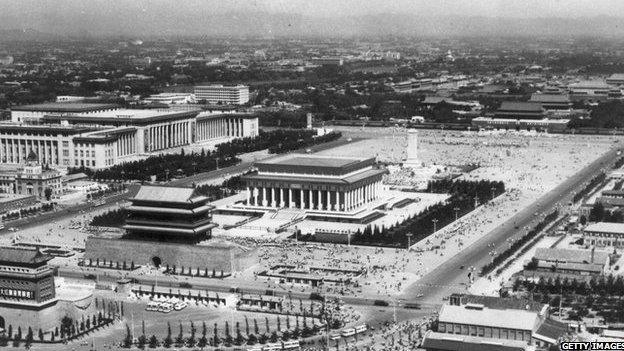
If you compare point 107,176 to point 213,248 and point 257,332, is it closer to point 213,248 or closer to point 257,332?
point 213,248

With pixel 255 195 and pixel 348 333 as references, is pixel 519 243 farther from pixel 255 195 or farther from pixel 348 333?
pixel 348 333

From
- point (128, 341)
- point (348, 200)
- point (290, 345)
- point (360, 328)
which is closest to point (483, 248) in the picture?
point (348, 200)

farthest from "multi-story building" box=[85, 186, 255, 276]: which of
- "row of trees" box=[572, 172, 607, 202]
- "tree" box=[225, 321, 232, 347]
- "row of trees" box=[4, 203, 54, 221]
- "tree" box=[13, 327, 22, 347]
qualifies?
"row of trees" box=[572, 172, 607, 202]

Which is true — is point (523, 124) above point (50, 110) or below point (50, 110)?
below

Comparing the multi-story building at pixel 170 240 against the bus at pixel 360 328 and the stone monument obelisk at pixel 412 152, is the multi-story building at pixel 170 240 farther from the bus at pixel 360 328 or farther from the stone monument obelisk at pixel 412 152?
the stone monument obelisk at pixel 412 152

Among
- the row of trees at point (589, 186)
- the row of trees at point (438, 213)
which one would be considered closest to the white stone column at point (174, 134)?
the row of trees at point (438, 213)

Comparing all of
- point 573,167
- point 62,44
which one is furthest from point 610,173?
point 62,44
